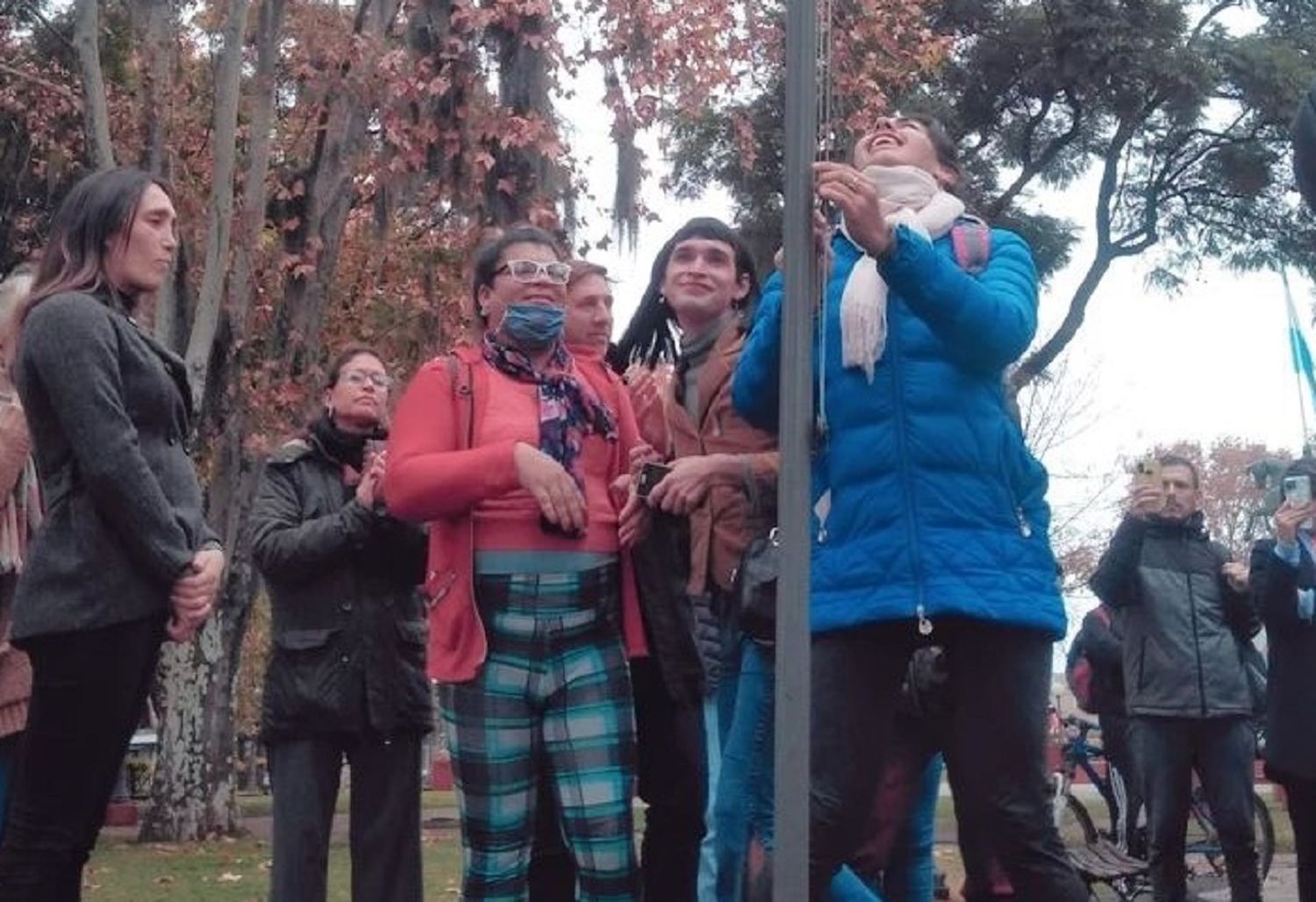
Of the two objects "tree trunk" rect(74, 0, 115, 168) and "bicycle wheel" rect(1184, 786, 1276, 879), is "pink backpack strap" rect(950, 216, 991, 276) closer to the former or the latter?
"bicycle wheel" rect(1184, 786, 1276, 879)

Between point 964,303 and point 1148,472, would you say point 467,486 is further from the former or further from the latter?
point 1148,472

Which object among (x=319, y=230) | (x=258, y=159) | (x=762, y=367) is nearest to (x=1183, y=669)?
(x=762, y=367)

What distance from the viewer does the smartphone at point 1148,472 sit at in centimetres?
782

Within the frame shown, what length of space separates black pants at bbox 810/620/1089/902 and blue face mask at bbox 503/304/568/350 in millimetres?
1496

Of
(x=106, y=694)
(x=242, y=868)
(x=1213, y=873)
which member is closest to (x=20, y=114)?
(x=242, y=868)

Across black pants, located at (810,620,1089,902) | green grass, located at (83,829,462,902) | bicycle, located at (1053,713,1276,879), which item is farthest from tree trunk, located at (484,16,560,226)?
black pants, located at (810,620,1089,902)

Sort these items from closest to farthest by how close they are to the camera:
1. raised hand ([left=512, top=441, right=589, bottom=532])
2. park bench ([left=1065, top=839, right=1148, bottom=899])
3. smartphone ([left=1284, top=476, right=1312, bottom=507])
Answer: raised hand ([left=512, top=441, right=589, bottom=532]), smartphone ([left=1284, top=476, right=1312, bottom=507]), park bench ([left=1065, top=839, right=1148, bottom=899])

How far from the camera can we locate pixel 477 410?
18.1ft

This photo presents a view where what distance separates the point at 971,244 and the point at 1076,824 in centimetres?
1000

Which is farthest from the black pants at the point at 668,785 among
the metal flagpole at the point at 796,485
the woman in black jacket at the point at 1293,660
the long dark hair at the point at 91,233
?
the woman in black jacket at the point at 1293,660

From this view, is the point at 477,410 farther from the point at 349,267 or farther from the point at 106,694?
the point at 349,267

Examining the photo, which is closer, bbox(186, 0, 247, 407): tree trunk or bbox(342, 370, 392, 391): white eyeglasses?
bbox(342, 370, 392, 391): white eyeglasses

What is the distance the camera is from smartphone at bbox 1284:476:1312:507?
807 centimetres

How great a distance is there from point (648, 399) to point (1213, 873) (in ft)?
22.7
